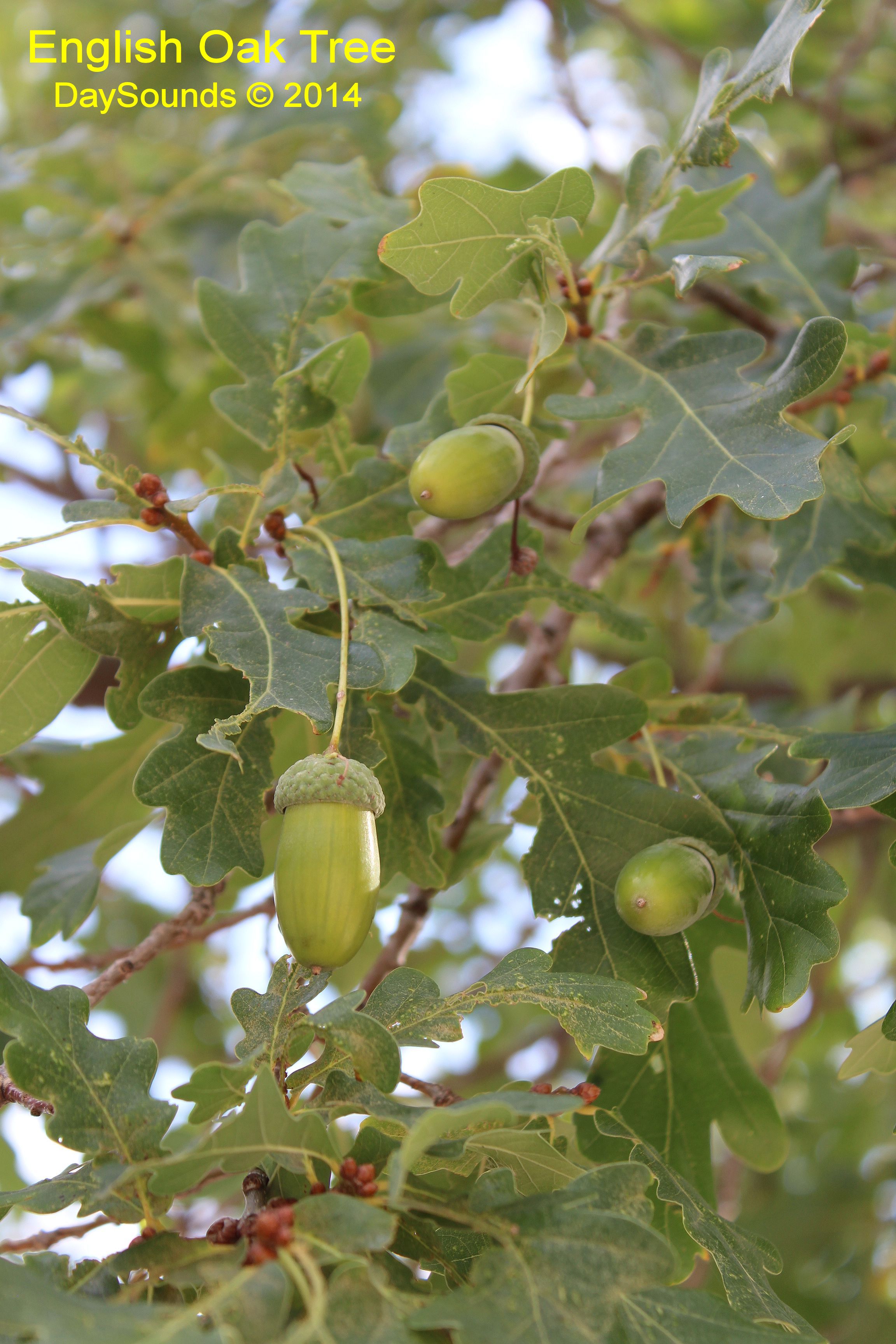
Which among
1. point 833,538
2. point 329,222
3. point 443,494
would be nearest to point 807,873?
point 443,494

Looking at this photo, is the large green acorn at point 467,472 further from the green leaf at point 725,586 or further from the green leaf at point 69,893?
the green leaf at point 725,586

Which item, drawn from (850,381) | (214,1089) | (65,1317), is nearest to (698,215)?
(850,381)

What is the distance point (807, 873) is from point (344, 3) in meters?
4.42

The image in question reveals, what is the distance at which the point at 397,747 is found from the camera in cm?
181

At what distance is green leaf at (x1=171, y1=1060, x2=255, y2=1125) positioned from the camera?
1.26m

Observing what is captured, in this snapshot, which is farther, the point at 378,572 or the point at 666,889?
→ the point at 378,572

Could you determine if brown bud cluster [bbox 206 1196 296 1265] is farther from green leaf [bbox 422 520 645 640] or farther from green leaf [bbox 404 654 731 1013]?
green leaf [bbox 422 520 645 640]

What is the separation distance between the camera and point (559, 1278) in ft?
3.75

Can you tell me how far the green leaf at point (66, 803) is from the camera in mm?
2322

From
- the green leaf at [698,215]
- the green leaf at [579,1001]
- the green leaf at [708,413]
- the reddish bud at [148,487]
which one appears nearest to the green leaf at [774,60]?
the green leaf at [698,215]

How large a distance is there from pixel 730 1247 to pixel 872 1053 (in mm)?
372

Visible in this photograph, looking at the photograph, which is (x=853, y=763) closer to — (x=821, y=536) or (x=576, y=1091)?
(x=576, y=1091)

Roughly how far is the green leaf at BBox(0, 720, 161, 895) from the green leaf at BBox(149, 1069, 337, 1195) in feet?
4.01

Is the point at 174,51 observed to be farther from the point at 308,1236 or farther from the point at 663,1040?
the point at 308,1236
